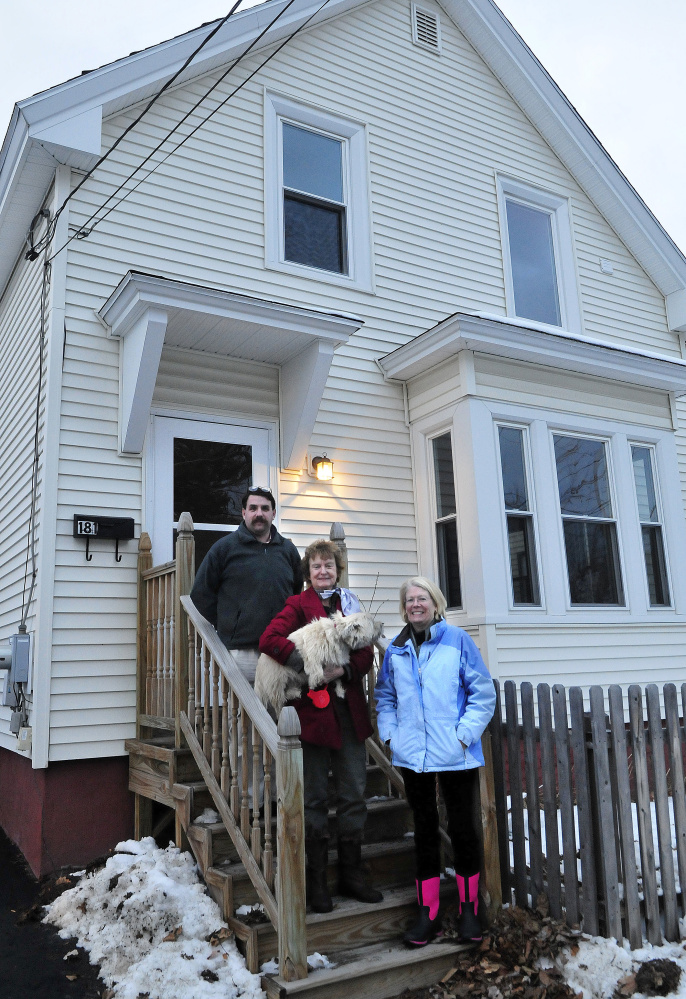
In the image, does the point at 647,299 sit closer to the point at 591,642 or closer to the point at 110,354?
the point at 591,642

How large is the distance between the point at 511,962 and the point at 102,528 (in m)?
3.76

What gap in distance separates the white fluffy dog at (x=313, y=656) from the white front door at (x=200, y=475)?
2324mm

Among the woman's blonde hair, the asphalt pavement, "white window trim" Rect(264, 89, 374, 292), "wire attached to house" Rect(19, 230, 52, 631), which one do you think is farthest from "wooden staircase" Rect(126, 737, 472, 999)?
"white window trim" Rect(264, 89, 374, 292)

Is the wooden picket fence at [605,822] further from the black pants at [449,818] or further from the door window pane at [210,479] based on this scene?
the door window pane at [210,479]

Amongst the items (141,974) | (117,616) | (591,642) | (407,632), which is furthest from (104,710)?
(591,642)

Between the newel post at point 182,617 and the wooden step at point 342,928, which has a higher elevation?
the newel post at point 182,617

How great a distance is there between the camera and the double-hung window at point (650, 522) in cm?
808

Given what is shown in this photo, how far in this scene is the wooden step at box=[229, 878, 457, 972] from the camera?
3.73 metres

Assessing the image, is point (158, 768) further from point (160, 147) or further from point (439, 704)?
point (160, 147)

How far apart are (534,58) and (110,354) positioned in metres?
6.27

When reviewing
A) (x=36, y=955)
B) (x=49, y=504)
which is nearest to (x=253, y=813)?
(x=36, y=955)

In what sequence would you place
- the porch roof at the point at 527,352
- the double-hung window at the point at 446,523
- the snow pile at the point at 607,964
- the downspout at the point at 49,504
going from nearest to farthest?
the snow pile at the point at 607,964
the downspout at the point at 49,504
the porch roof at the point at 527,352
the double-hung window at the point at 446,523

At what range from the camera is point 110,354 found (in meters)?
6.27

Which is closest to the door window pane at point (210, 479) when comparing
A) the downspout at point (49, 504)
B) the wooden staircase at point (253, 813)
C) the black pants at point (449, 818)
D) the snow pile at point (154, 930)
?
the wooden staircase at point (253, 813)
